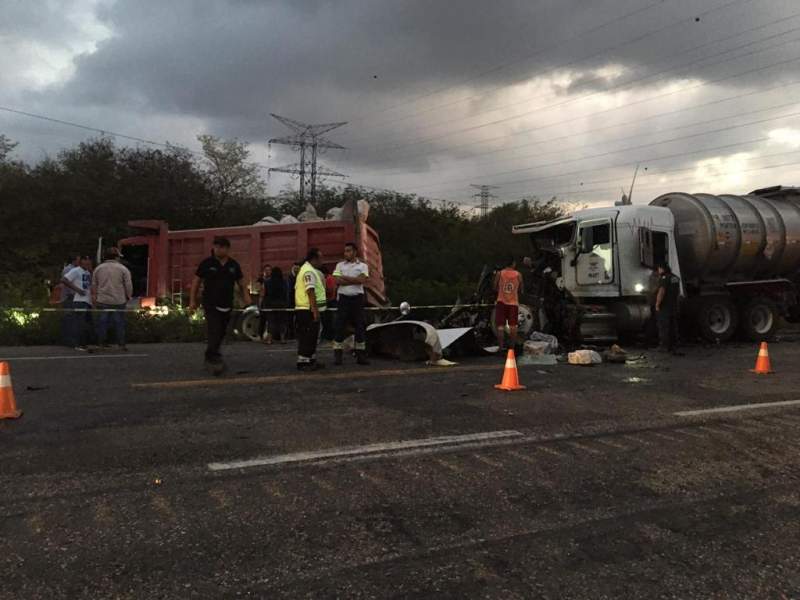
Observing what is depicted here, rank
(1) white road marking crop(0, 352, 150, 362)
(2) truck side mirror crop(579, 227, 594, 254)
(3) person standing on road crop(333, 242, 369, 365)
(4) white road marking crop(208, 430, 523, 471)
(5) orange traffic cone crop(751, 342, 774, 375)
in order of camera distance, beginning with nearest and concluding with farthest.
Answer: (4) white road marking crop(208, 430, 523, 471) < (5) orange traffic cone crop(751, 342, 774, 375) < (3) person standing on road crop(333, 242, 369, 365) < (1) white road marking crop(0, 352, 150, 362) < (2) truck side mirror crop(579, 227, 594, 254)

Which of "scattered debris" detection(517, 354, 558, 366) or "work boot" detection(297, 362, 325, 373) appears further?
"scattered debris" detection(517, 354, 558, 366)

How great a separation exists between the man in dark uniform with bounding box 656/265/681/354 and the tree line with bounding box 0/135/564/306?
29.0ft

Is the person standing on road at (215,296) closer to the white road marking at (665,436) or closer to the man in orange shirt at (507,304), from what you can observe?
the man in orange shirt at (507,304)

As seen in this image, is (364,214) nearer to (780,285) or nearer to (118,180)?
(780,285)

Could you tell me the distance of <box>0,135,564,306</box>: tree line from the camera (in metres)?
22.7

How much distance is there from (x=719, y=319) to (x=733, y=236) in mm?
1795

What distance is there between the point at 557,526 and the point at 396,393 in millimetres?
3604

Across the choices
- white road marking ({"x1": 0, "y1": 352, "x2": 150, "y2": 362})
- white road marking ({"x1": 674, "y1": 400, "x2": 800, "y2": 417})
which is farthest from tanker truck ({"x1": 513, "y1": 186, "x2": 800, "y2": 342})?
white road marking ({"x1": 0, "y1": 352, "x2": 150, "y2": 362})

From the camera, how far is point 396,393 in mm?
6754

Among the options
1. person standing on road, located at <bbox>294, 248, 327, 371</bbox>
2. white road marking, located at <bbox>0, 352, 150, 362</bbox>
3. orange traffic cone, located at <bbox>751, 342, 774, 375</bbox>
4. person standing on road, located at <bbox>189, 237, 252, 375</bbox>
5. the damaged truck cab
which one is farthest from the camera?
the damaged truck cab

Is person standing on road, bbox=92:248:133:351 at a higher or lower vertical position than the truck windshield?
lower

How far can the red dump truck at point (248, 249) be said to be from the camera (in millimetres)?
13477

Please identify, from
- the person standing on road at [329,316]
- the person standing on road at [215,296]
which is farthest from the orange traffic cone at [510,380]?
the person standing on road at [329,316]

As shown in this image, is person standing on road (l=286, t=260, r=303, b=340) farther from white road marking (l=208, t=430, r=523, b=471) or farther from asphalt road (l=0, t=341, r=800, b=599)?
white road marking (l=208, t=430, r=523, b=471)
